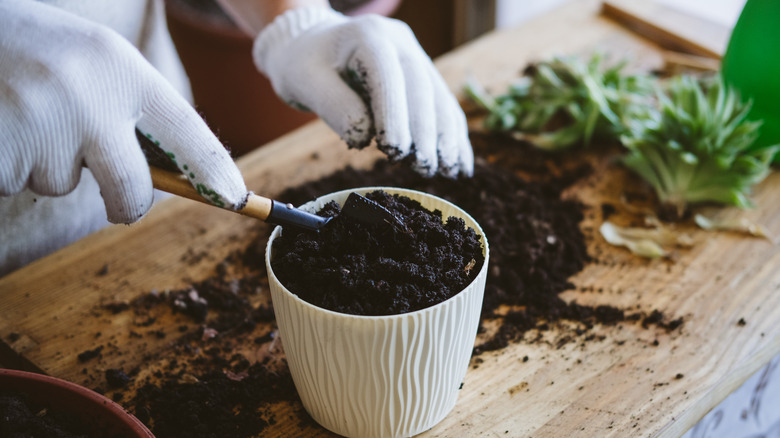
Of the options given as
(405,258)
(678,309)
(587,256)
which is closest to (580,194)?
(587,256)

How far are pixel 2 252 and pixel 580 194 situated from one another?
1.03 meters

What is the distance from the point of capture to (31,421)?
69 centimetres

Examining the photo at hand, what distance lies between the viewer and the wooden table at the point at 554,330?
0.84 m

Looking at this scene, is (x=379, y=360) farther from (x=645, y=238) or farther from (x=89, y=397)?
(x=645, y=238)

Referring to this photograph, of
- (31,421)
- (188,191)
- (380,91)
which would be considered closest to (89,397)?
(31,421)

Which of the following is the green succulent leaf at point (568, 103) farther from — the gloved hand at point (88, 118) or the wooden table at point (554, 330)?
the gloved hand at point (88, 118)

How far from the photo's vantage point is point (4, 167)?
708mm

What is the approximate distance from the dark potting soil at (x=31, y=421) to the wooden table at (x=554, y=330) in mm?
164

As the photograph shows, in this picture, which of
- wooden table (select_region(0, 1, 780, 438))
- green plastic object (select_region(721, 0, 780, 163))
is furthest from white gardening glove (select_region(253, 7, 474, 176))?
green plastic object (select_region(721, 0, 780, 163))

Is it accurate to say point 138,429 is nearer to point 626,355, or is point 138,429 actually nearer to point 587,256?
point 626,355

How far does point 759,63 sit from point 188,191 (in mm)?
1080

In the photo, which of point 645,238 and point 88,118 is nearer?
point 88,118

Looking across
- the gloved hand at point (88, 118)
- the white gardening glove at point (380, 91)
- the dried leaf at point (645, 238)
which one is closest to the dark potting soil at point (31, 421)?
the gloved hand at point (88, 118)

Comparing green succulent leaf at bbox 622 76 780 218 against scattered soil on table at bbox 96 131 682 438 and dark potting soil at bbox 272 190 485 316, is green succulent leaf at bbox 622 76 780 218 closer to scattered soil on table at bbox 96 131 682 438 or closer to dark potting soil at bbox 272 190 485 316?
scattered soil on table at bbox 96 131 682 438
